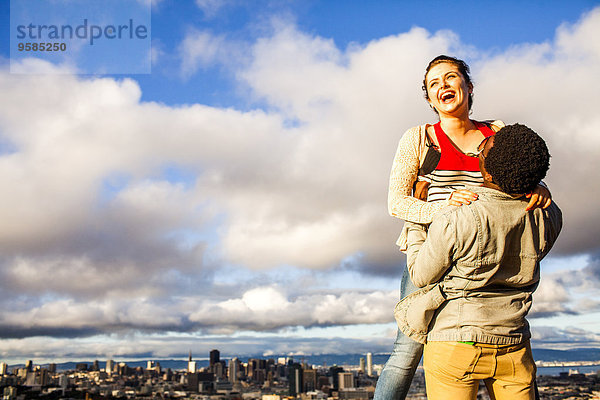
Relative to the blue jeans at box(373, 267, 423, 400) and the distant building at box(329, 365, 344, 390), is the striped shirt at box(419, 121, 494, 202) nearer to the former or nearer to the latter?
the blue jeans at box(373, 267, 423, 400)

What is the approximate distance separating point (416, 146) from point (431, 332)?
88cm

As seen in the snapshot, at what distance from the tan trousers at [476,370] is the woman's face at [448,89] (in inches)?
43.4

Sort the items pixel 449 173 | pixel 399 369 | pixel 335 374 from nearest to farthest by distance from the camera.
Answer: pixel 449 173 < pixel 399 369 < pixel 335 374

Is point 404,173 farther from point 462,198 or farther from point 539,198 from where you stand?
point 539,198

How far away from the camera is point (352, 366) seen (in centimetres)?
5847

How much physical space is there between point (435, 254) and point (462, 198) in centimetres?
24

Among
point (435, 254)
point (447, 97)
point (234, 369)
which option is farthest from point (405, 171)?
Result: point (234, 369)

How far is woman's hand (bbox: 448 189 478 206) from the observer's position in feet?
6.28

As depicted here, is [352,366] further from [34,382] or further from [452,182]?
[452,182]

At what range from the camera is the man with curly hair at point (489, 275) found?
1.81 metres

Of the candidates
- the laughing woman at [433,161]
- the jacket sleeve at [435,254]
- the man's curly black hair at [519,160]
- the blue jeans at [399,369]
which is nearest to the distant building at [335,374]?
the blue jeans at [399,369]

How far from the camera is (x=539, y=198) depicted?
1.87 m

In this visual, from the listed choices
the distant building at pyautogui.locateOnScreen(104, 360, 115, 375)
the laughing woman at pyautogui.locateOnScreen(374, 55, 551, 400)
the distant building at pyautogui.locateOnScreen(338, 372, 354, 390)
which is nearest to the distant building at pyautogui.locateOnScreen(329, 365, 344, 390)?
the distant building at pyautogui.locateOnScreen(338, 372, 354, 390)

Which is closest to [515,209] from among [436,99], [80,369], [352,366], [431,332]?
[431,332]
